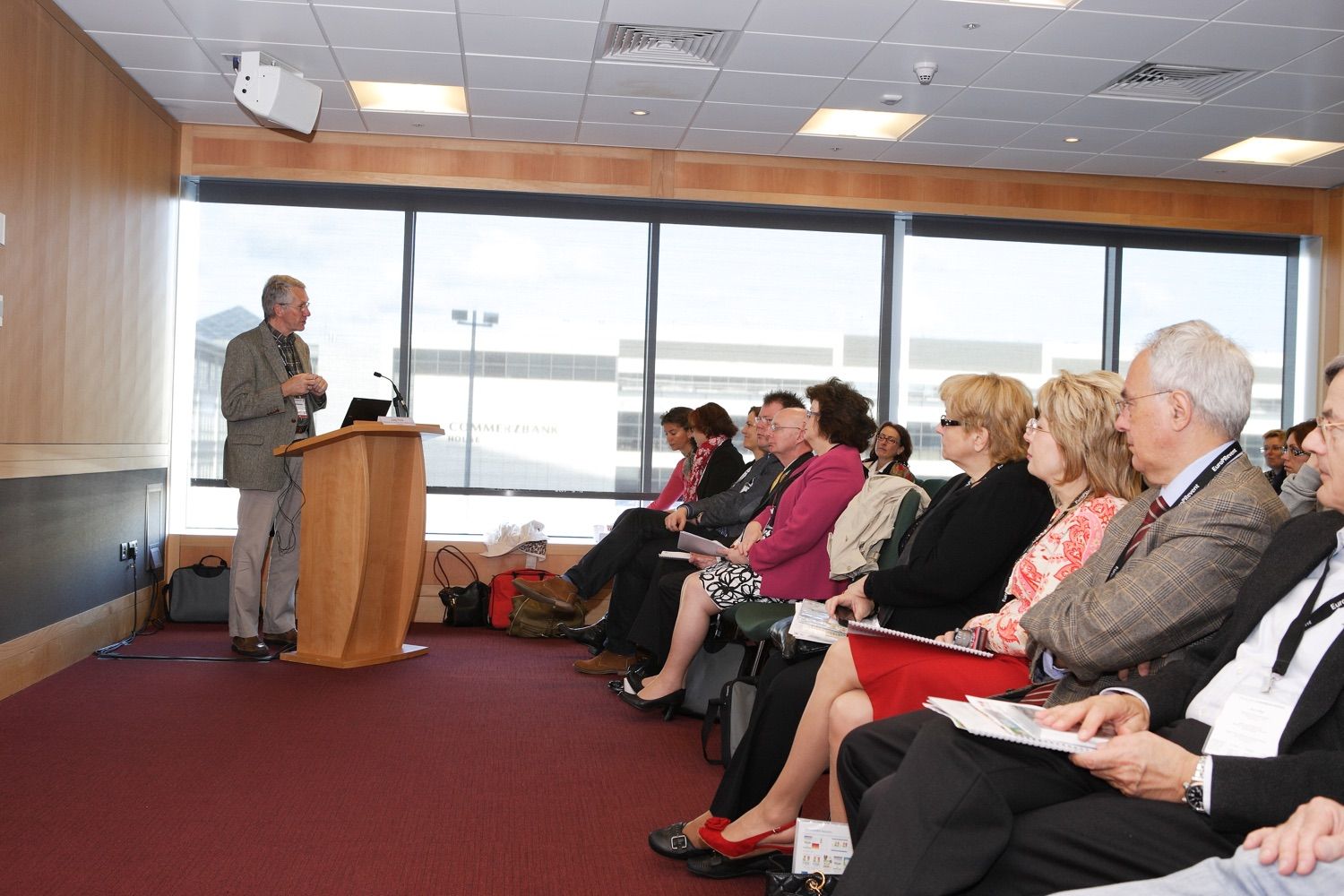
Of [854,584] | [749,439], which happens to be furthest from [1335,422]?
[749,439]

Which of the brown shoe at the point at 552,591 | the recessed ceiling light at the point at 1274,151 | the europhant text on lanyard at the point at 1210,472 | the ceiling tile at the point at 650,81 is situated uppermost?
the recessed ceiling light at the point at 1274,151

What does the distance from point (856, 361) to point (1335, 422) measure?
577 centimetres

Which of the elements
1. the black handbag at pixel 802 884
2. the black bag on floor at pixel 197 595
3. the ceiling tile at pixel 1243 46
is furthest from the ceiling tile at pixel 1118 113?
the black bag on floor at pixel 197 595

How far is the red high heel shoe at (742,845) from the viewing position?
2.72 meters

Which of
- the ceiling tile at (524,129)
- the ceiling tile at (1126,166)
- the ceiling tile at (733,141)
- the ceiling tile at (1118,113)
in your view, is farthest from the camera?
the ceiling tile at (1126,166)

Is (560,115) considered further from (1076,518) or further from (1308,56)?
(1076,518)

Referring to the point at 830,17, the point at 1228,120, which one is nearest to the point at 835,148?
the point at 830,17

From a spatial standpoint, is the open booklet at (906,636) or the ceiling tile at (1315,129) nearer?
the open booklet at (906,636)

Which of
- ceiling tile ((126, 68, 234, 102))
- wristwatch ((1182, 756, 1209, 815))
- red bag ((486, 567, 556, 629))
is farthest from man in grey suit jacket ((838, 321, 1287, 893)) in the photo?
ceiling tile ((126, 68, 234, 102))

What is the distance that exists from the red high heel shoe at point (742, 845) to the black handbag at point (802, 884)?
303 mm

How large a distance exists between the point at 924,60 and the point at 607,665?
329cm

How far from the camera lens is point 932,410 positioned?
759cm

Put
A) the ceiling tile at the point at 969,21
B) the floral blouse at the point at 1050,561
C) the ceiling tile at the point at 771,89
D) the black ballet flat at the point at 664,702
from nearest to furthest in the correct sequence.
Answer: the floral blouse at the point at 1050,561 < the black ballet flat at the point at 664,702 < the ceiling tile at the point at 969,21 < the ceiling tile at the point at 771,89

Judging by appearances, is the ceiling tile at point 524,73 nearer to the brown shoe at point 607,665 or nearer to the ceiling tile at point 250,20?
the ceiling tile at point 250,20
